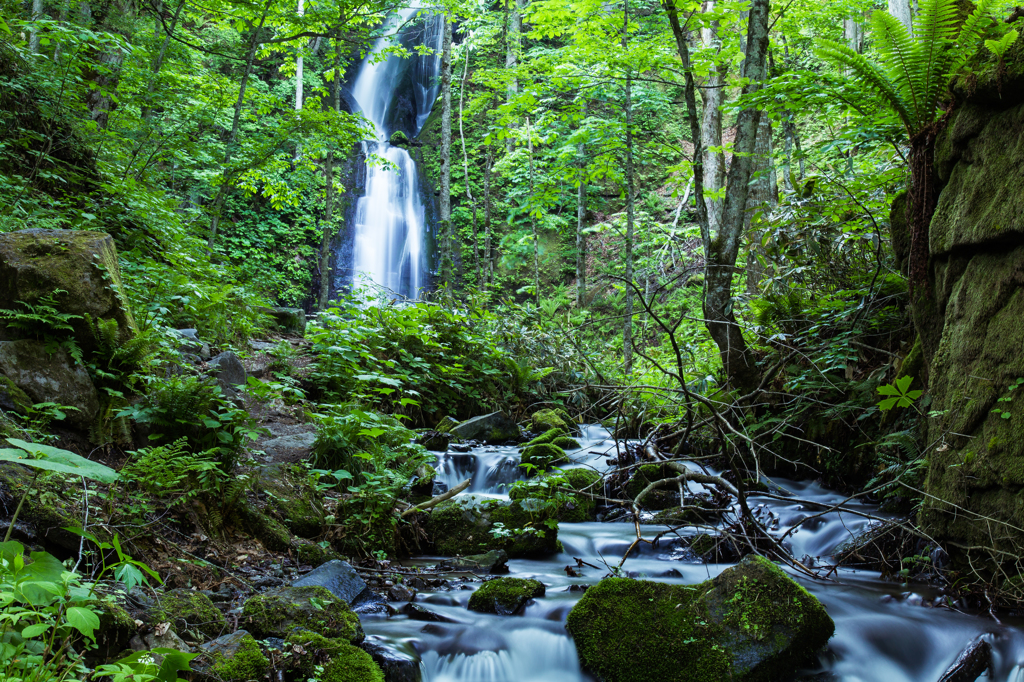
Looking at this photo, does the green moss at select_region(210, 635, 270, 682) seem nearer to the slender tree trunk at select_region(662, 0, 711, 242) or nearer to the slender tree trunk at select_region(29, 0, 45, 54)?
the slender tree trunk at select_region(662, 0, 711, 242)

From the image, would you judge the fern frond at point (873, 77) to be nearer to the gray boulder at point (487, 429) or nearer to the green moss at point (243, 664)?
the green moss at point (243, 664)

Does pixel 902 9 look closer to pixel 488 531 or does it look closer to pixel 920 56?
pixel 920 56

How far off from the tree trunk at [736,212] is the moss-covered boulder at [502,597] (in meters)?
3.53

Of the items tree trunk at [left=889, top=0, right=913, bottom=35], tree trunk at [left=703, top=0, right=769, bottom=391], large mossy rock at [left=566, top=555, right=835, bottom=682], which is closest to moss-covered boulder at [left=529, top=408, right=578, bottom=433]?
tree trunk at [left=703, top=0, right=769, bottom=391]

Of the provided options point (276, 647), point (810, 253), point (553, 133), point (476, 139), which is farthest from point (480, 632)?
point (476, 139)

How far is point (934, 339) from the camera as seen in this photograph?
454 cm

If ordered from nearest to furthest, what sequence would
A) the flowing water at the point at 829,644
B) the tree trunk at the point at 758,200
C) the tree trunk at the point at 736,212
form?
the flowing water at the point at 829,644 → the tree trunk at the point at 736,212 → the tree trunk at the point at 758,200

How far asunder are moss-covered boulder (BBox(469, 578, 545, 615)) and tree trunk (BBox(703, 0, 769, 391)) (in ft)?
11.6

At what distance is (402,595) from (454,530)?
1210 millimetres

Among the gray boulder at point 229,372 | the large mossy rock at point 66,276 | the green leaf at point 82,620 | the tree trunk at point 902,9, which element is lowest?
the gray boulder at point 229,372

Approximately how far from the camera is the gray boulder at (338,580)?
367cm

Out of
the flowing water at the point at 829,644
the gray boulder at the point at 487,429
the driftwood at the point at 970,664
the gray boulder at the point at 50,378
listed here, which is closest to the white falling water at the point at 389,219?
the gray boulder at the point at 487,429

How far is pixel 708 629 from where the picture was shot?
3.15 m

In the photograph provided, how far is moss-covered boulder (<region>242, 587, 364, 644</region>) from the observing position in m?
3.01
